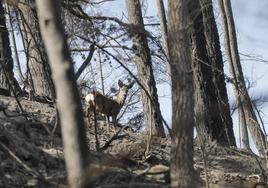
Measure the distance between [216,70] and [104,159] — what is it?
676 cm

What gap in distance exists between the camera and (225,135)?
14.2 meters

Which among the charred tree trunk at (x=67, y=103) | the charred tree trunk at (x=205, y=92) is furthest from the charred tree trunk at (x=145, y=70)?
the charred tree trunk at (x=67, y=103)

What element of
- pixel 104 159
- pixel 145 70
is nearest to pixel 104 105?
pixel 145 70

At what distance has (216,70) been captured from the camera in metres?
14.2

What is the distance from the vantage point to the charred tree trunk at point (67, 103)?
17.6ft

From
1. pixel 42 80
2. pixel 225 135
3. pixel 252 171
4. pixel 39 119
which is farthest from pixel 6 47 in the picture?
pixel 252 171

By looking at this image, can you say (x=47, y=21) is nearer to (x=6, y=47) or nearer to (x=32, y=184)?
(x=32, y=184)

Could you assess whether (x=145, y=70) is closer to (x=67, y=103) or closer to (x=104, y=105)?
(x=104, y=105)

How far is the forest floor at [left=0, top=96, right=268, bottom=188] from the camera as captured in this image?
8.43 m

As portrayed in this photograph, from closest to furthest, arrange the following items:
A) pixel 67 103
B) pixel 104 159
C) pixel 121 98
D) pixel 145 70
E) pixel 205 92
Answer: pixel 67 103
pixel 104 159
pixel 205 92
pixel 121 98
pixel 145 70

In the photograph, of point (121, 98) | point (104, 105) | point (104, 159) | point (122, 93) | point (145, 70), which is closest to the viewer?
point (104, 159)

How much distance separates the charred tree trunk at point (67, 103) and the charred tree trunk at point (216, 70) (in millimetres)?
8693

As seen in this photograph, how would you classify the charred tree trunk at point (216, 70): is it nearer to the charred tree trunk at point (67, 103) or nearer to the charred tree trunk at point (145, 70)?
the charred tree trunk at point (145, 70)

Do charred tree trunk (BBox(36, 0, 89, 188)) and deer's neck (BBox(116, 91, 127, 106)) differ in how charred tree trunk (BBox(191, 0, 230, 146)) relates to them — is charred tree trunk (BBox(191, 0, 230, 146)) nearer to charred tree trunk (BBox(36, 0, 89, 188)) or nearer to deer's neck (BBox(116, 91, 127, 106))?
deer's neck (BBox(116, 91, 127, 106))
